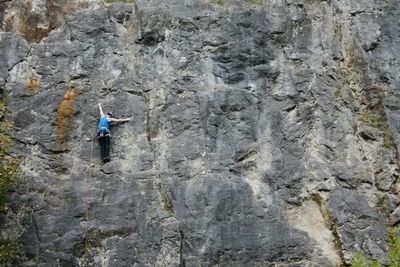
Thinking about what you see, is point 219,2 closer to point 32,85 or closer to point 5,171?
point 32,85

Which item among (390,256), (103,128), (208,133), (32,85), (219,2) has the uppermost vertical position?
(219,2)

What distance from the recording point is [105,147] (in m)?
15.9

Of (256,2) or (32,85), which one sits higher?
(256,2)

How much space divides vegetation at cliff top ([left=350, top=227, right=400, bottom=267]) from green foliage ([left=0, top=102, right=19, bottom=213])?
8.54 m

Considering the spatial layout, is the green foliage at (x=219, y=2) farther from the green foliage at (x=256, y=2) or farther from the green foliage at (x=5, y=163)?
the green foliage at (x=5, y=163)

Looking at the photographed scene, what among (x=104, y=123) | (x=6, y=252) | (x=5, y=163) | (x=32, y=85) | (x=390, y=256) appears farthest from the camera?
(x=32, y=85)

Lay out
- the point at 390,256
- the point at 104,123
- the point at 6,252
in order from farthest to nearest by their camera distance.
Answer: the point at 104,123 < the point at 6,252 < the point at 390,256

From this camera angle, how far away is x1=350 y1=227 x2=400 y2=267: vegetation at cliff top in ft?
42.9

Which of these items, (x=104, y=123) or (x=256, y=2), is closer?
(x=104, y=123)

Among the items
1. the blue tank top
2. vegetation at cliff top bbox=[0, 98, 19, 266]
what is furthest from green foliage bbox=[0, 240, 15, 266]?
the blue tank top

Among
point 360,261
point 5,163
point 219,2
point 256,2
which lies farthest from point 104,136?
point 360,261

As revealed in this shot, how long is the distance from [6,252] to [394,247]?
31.0 feet

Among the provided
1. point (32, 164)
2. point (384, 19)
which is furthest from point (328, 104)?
point (32, 164)

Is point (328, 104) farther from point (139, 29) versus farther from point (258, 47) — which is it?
point (139, 29)
